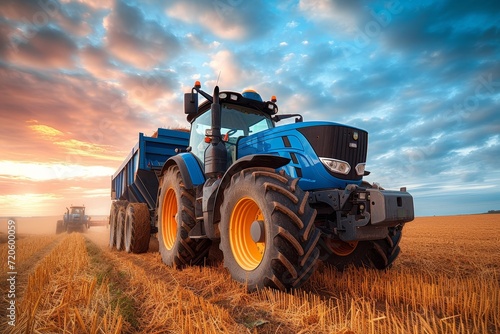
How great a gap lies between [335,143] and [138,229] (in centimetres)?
548

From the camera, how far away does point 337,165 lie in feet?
13.0

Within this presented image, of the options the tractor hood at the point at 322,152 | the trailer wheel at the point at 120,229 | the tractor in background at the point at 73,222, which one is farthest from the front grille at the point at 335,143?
the tractor in background at the point at 73,222

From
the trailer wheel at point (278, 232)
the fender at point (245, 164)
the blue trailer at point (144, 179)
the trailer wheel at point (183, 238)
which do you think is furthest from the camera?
the blue trailer at point (144, 179)

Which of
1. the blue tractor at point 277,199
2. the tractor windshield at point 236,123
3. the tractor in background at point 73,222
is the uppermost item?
the tractor windshield at point 236,123

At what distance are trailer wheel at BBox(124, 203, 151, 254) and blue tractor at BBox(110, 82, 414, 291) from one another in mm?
2098

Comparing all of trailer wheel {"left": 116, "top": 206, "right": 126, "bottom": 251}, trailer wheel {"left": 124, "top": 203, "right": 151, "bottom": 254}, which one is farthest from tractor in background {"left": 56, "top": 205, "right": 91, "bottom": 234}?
trailer wheel {"left": 124, "top": 203, "right": 151, "bottom": 254}

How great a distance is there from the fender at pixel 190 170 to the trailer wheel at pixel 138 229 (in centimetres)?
271

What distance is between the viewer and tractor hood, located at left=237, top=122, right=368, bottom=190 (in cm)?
395

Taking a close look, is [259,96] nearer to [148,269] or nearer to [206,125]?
[206,125]

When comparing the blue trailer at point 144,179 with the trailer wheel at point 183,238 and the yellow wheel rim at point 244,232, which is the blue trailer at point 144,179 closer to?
the trailer wheel at point 183,238

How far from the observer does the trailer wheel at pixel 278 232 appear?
10.1 feet

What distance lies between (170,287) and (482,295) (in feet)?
10.6

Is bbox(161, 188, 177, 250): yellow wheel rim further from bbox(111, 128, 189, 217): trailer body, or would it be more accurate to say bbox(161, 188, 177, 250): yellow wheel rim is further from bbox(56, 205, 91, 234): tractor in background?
bbox(56, 205, 91, 234): tractor in background

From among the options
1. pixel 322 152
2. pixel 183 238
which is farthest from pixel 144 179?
pixel 322 152
